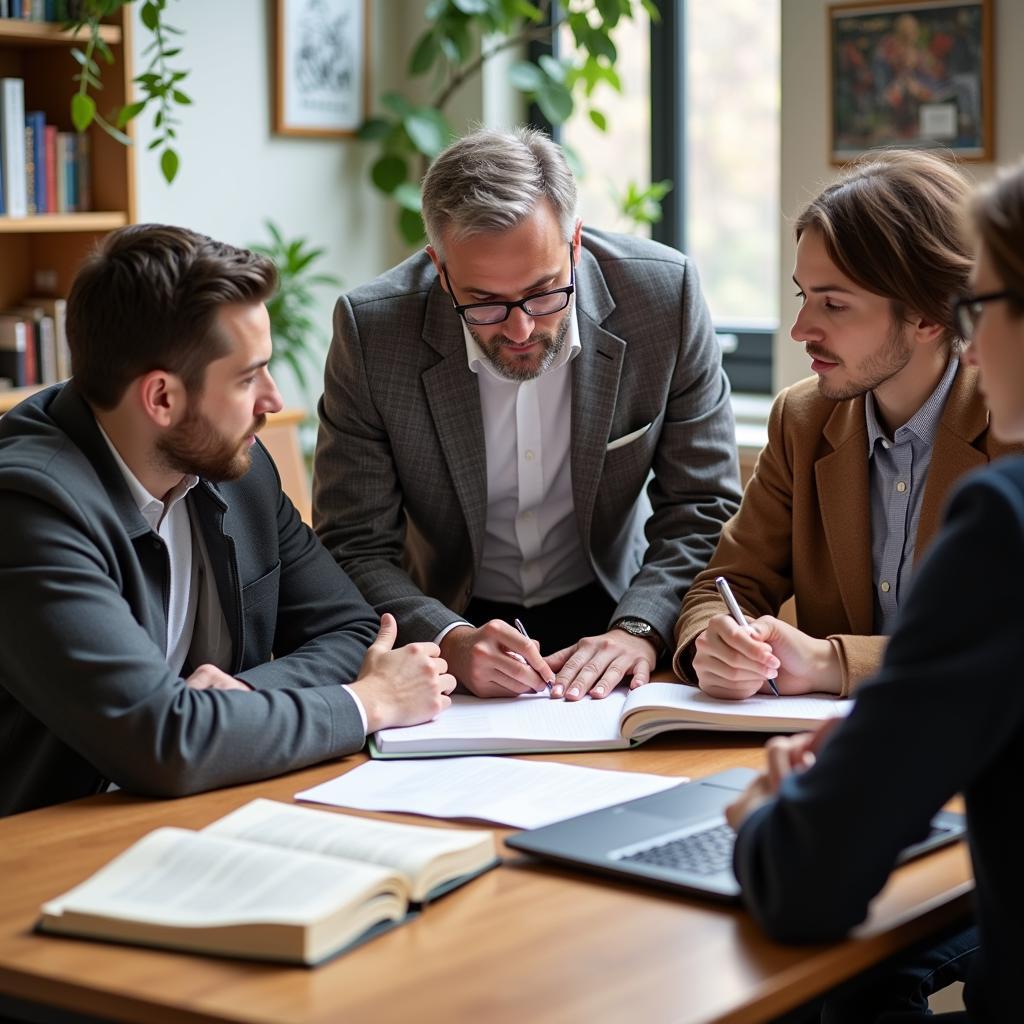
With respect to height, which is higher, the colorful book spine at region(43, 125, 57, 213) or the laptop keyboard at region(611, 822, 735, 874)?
the colorful book spine at region(43, 125, 57, 213)

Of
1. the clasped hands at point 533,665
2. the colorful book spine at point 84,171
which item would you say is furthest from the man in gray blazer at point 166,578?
the colorful book spine at point 84,171

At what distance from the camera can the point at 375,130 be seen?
459 centimetres

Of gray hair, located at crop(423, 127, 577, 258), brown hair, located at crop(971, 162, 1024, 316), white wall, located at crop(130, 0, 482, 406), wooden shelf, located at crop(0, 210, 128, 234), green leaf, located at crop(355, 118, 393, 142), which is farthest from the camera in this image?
green leaf, located at crop(355, 118, 393, 142)

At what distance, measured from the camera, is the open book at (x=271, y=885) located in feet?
4.13

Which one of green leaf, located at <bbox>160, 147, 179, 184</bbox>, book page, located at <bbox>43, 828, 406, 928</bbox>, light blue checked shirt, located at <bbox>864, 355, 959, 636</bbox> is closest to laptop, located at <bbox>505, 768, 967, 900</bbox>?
book page, located at <bbox>43, 828, 406, 928</bbox>

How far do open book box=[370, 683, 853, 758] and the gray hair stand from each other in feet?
2.49

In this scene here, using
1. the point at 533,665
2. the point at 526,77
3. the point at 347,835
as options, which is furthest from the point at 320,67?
the point at 347,835

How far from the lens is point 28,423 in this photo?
189 cm

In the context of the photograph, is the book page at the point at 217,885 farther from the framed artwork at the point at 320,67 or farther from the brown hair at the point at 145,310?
the framed artwork at the point at 320,67

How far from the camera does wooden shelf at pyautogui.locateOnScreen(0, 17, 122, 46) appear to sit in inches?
138

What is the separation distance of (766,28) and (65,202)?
2.00 m

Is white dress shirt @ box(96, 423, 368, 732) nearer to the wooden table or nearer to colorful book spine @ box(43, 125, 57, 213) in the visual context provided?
the wooden table

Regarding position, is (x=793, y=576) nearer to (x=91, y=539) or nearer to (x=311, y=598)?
(x=311, y=598)

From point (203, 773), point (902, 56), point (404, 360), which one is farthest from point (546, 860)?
point (902, 56)
